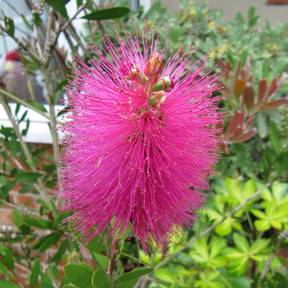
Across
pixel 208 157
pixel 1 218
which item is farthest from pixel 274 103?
pixel 1 218

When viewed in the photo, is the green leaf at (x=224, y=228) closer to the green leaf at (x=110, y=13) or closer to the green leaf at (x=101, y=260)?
the green leaf at (x=101, y=260)

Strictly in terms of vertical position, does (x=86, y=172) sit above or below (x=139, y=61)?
below

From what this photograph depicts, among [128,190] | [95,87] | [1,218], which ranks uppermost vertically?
[95,87]

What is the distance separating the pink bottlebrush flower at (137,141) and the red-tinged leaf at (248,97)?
0.48m

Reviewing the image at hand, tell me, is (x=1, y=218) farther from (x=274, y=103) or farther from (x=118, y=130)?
(x=118, y=130)

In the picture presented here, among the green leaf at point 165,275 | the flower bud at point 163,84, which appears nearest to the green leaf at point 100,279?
the flower bud at point 163,84

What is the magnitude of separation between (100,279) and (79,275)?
1.2 inches

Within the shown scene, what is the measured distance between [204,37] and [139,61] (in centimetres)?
151

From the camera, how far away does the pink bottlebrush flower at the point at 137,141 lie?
51 cm

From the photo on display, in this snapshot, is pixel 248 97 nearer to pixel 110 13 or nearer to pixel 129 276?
pixel 110 13

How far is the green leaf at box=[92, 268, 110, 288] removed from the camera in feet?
1.67

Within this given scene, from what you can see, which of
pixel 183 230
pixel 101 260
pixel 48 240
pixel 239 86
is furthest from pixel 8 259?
pixel 239 86

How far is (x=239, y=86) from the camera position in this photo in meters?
A: 1.01

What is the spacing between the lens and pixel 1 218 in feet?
5.88
